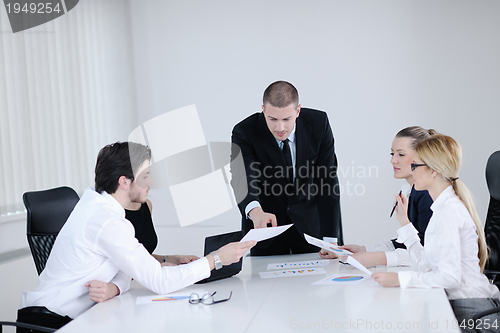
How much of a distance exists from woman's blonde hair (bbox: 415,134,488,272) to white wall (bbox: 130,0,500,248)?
7.62 ft

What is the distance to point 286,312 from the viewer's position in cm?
144

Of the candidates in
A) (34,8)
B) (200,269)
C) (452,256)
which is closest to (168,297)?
(200,269)

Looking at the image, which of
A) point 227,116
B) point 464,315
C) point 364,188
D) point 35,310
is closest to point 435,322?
point 464,315

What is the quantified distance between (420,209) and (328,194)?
1.69 ft

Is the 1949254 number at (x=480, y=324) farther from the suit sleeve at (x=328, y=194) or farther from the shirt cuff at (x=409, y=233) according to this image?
Result: the suit sleeve at (x=328, y=194)

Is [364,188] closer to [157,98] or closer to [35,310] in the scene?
[157,98]

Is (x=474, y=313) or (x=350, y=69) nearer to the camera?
(x=474, y=313)

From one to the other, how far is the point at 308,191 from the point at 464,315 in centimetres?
107

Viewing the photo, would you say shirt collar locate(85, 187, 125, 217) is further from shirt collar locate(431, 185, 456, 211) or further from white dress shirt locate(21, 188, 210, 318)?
shirt collar locate(431, 185, 456, 211)

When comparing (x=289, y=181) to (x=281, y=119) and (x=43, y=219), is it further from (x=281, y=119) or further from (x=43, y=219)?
(x=43, y=219)

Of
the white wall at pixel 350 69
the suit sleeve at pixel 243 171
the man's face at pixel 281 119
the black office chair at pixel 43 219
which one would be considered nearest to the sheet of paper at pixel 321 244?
the suit sleeve at pixel 243 171

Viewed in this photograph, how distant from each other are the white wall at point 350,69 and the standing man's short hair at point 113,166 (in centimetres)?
254

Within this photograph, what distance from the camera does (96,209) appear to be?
5.61 ft

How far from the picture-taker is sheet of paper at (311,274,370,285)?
5.71 ft
